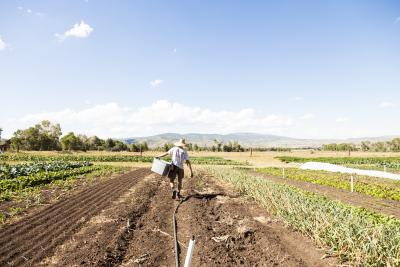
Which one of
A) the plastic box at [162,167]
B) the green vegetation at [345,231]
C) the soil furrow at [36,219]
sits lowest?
the soil furrow at [36,219]

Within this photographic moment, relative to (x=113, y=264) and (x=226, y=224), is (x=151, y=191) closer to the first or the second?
(x=226, y=224)

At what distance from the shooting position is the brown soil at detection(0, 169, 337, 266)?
17.8ft

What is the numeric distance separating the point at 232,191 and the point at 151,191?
3.25 m

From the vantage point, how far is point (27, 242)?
6.33 metres

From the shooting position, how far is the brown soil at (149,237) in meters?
5.41

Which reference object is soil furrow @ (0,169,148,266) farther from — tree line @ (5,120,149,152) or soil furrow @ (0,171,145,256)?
→ tree line @ (5,120,149,152)

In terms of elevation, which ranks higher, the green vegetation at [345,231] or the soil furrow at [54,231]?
the green vegetation at [345,231]

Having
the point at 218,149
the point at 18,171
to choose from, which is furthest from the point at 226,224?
the point at 218,149

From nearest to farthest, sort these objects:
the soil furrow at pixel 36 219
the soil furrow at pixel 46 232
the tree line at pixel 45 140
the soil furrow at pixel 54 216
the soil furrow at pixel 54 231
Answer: the soil furrow at pixel 46 232 < the soil furrow at pixel 54 231 < the soil furrow at pixel 54 216 < the soil furrow at pixel 36 219 < the tree line at pixel 45 140

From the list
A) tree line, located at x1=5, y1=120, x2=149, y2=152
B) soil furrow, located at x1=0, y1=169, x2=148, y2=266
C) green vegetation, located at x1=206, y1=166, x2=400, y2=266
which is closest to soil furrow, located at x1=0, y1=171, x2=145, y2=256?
soil furrow, located at x1=0, y1=169, x2=148, y2=266

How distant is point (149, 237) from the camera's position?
6.62 meters

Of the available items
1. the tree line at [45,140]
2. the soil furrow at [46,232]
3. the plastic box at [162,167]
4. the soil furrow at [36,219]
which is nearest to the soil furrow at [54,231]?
the soil furrow at [46,232]

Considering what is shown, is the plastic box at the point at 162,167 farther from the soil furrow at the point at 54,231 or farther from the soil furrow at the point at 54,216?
the soil furrow at the point at 54,216

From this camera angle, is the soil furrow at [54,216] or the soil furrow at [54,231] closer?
the soil furrow at [54,231]
